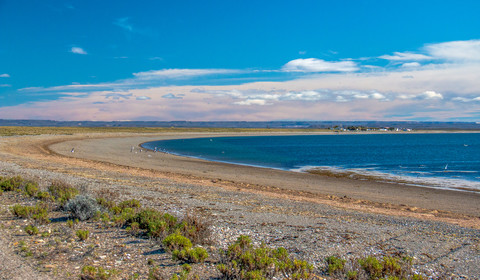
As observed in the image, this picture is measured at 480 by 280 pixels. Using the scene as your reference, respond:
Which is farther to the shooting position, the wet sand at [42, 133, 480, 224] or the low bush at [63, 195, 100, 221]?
the wet sand at [42, 133, 480, 224]

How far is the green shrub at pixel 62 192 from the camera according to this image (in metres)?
11.2

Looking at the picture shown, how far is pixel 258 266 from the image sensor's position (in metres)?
6.46

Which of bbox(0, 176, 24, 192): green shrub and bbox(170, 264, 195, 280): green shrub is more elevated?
bbox(0, 176, 24, 192): green shrub

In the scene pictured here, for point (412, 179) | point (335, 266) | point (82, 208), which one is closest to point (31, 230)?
point (82, 208)

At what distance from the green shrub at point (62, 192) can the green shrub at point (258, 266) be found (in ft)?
21.1

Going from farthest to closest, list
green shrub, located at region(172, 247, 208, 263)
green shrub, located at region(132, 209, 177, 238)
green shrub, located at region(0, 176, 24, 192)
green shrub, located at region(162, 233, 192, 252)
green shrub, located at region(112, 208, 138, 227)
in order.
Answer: green shrub, located at region(0, 176, 24, 192)
green shrub, located at region(112, 208, 138, 227)
green shrub, located at region(132, 209, 177, 238)
green shrub, located at region(162, 233, 192, 252)
green shrub, located at region(172, 247, 208, 263)

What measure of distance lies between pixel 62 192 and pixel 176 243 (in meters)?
6.69

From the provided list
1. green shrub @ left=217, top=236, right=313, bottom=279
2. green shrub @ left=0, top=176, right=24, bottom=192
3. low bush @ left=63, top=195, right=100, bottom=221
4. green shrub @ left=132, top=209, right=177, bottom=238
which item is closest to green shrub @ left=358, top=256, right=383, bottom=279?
green shrub @ left=217, top=236, right=313, bottom=279

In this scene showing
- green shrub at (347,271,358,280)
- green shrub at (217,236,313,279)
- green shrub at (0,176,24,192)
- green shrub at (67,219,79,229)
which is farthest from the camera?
green shrub at (0,176,24,192)

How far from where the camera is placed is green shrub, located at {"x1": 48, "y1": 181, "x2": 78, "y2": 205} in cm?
1121

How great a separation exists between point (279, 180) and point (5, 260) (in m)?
22.4

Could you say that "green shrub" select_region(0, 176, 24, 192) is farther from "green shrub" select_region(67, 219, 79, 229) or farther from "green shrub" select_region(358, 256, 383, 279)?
"green shrub" select_region(358, 256, 383, 279)

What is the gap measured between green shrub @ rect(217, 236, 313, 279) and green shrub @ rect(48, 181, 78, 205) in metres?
6.43

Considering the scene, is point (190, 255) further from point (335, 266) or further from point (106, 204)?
point (106, 204)
